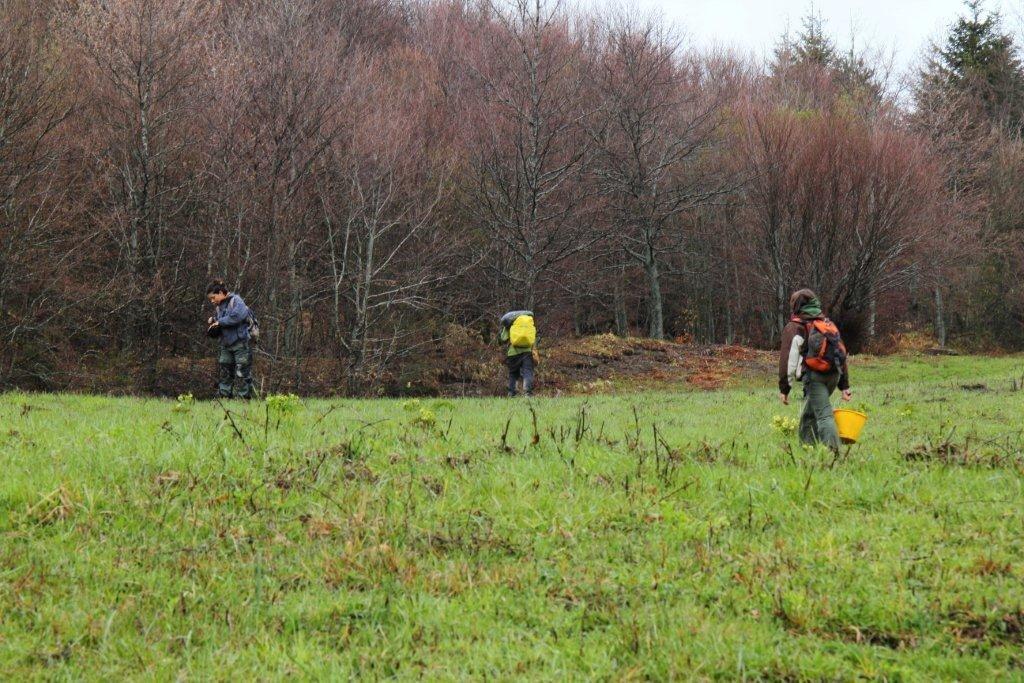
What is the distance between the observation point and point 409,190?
26562 millimetres

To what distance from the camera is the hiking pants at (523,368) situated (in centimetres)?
1811

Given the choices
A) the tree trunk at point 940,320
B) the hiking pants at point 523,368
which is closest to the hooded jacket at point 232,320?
the hiking pants at point 523,368

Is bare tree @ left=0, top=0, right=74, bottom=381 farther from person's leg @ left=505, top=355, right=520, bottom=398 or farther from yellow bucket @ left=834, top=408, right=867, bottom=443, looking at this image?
yellow bucket @ left=834, top=408, right=867, bottom=443

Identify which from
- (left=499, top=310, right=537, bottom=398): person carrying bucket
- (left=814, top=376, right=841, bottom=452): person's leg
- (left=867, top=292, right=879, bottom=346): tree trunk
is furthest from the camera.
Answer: (left=867, top=292, right=879, bottom=346): tree trunk

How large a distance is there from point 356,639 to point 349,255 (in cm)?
2378

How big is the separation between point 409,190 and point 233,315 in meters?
11.8

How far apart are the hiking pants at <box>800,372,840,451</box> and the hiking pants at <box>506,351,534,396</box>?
9.42 metres

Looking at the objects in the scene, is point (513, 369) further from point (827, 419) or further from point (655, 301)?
point (655, 301)

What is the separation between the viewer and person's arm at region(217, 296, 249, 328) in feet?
51.1

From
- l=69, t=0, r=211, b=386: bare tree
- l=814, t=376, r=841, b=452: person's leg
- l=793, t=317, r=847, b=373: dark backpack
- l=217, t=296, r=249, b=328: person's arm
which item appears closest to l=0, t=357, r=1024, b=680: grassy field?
l=814, t=376, r=841, b=452: person's leg

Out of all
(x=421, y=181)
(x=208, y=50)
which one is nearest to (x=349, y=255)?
(x=421, y=181)

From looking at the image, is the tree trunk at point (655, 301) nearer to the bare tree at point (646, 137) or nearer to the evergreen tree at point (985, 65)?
the bare tree at point (646, 137)

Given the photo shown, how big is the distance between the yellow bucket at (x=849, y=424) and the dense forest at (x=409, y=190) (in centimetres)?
1726

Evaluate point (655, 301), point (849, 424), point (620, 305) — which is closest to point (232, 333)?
point (849, 424)
